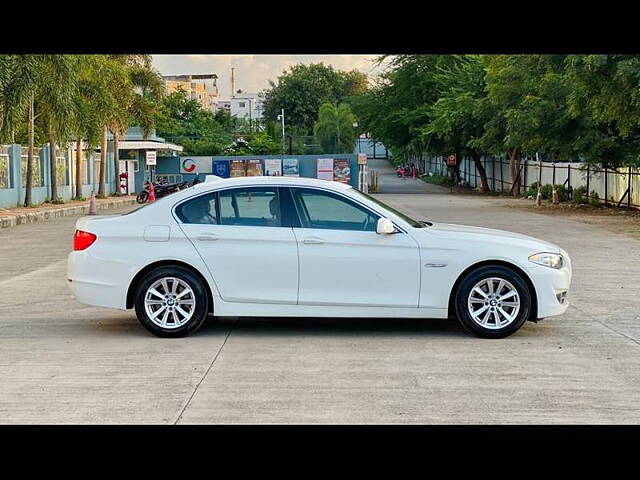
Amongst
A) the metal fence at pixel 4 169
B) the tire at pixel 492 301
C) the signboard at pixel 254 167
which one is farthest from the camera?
the signboard at pixel 254 167

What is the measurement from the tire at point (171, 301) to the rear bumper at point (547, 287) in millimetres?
3217

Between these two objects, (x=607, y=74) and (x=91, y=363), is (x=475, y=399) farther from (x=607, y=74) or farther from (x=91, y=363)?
(x=607, y=74)

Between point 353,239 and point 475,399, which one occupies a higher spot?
point 353,239

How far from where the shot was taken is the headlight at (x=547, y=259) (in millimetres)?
9258

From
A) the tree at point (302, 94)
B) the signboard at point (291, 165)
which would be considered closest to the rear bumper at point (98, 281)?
the signboard at point (291, 165)

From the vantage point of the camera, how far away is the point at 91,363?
827 centimetres

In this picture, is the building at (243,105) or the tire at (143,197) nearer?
the tire at (143,197)

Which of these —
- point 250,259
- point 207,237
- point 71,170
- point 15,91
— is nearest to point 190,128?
point 71,170

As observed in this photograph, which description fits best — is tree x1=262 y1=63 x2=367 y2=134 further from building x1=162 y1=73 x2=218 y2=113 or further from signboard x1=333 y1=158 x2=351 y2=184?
signboard x1=333 y1=158 x2=351 y2=184

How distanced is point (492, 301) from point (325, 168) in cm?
4971

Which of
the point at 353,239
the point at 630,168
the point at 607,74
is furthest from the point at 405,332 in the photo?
the point at 630,168

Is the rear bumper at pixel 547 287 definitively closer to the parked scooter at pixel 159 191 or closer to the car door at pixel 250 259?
the car door at pixel 250 259
